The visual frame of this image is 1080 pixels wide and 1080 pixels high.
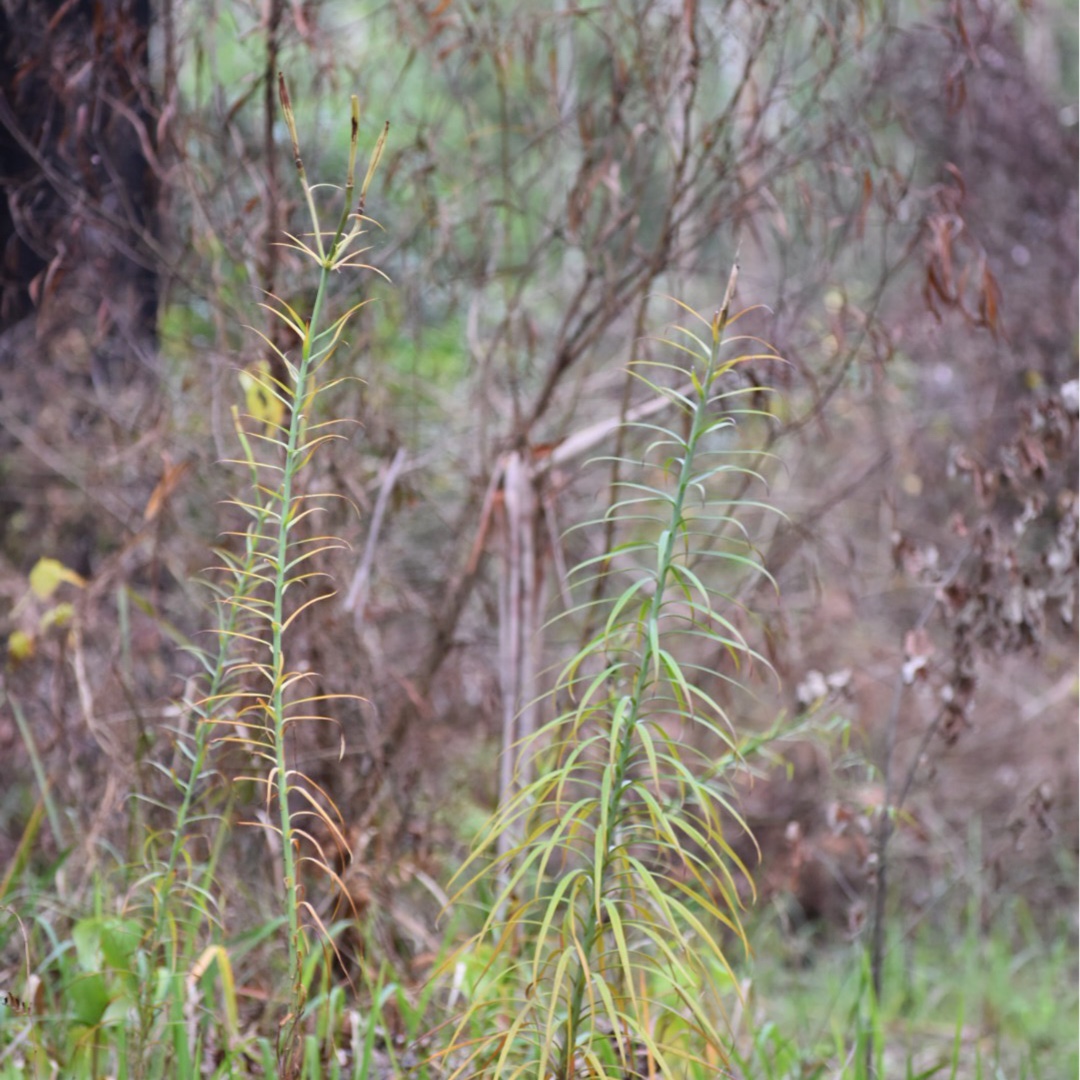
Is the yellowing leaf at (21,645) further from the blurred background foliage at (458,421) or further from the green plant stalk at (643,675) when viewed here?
the green plant stalk at (643,675)

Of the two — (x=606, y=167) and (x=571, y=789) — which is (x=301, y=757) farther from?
(x=606, y=167)

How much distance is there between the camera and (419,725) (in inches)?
144

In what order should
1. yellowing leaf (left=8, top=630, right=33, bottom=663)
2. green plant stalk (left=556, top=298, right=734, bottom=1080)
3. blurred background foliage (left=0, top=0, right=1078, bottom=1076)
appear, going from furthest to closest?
yellowing leaf (left=8, top=630, right=33, bottom=663) → blurred background foliage (left=0, top=0, right=1078, bottom=1076) → green plant stalk (left=556, top=298, right=734, bottom=1080)

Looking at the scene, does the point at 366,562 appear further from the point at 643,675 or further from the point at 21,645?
the point at 643,675

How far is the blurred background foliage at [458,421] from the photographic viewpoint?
3195mm

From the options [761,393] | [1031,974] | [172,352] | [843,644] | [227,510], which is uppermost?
[761,393]

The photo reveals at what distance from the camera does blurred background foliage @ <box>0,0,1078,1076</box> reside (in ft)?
10.5

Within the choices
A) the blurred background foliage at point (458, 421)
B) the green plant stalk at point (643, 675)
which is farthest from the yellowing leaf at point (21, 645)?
the green plant stalk at point (643, 675)

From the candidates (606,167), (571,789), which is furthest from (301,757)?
(606,167)

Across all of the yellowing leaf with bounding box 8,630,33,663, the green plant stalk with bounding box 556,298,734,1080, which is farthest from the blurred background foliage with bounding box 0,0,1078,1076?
the green plant stalk with bounding box 556,298,734,1080

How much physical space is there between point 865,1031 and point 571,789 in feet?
3.99

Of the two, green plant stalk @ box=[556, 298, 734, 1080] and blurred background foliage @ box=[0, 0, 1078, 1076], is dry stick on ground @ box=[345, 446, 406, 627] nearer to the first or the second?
blurred background foliage @ box=[0, 0, 1078, 1076]

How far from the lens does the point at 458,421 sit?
4.92 metres

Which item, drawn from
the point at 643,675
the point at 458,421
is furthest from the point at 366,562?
the point at 458,421
